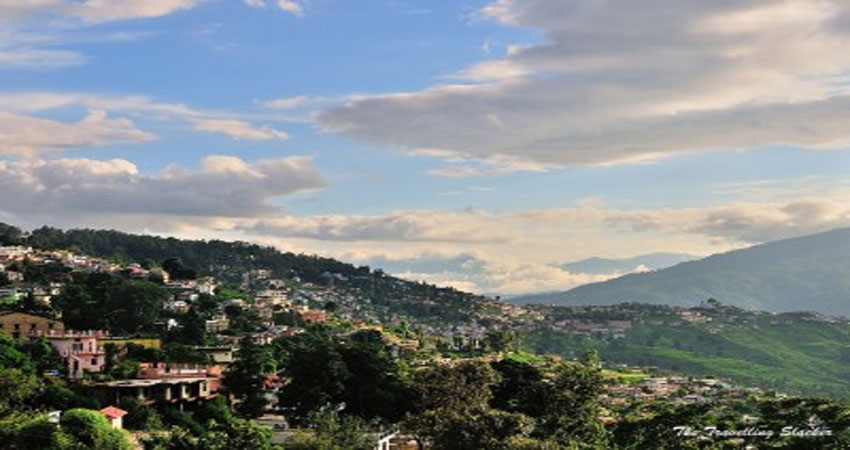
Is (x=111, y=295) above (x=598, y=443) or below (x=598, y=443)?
above

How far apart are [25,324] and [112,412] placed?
3163 cm

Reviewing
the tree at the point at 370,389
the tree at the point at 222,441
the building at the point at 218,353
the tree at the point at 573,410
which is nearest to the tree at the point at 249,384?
the tree at the point at 370,389

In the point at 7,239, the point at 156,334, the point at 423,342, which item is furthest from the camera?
the point at 7,239

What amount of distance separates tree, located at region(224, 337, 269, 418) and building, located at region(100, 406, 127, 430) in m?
9.27

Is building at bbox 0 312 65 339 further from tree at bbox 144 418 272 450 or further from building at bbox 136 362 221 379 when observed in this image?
tree at bbox 144 418 272 450

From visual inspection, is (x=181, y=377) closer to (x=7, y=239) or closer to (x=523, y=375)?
(x=523, y=375)

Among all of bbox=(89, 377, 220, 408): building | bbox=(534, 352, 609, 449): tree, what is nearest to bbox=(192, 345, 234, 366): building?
bbox=(89, 377, 220, 408): building

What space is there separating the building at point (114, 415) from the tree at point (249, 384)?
9.27m

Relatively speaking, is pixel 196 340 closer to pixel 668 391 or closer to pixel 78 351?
pixel 78 351

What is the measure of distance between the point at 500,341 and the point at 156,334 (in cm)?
5560

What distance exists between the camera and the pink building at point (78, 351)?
67.4m

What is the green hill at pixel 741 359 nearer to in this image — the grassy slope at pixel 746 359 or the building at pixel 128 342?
the grassy slope at pixel 746 359

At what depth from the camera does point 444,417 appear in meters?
47.8

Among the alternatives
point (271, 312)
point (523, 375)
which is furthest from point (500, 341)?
point (523, 375)
